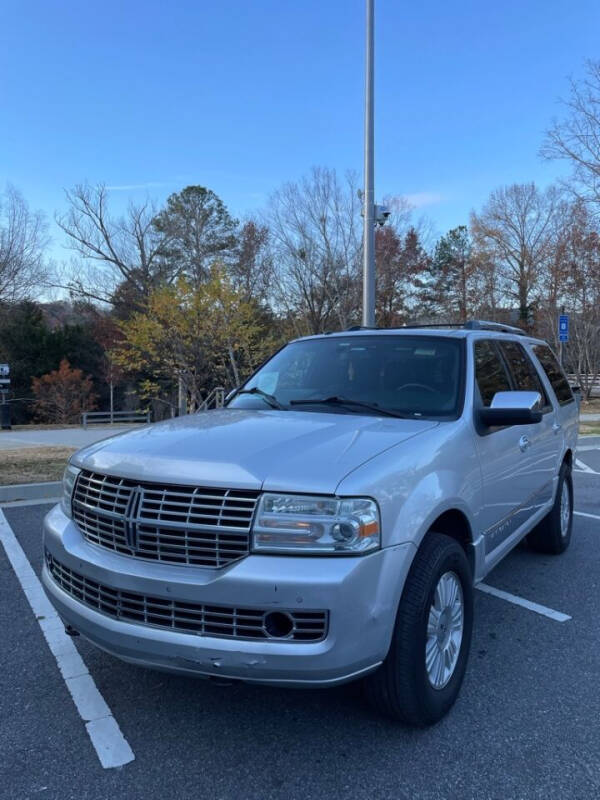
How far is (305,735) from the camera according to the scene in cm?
275

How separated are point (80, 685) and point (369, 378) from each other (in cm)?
232

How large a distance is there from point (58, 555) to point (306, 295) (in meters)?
24.5

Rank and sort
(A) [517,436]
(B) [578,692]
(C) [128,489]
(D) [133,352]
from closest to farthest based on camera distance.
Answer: (C) [128,489], (B) [578,692], (A) [517,436], (D) [133,352]

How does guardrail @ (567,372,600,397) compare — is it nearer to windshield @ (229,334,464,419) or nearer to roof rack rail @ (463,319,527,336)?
roof rack rail @ (463,319,527,336)

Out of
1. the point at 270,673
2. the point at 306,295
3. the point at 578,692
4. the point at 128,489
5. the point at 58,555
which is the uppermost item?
the point at 306,295

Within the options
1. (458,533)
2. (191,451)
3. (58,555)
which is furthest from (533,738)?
(58,555)

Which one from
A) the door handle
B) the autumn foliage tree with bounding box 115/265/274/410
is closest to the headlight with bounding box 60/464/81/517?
the door handle

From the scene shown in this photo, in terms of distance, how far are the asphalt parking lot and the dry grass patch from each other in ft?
15.4

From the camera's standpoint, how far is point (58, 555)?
2934 mm

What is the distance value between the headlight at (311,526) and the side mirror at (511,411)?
132 cm

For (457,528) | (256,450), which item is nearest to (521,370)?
(457,528)

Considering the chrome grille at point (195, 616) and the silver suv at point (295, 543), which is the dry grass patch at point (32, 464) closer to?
the silver suv at point (295, 543)

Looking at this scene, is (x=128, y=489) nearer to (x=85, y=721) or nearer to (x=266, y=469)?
(x=266, y=469)

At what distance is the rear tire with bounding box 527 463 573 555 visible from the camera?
5.33 m
